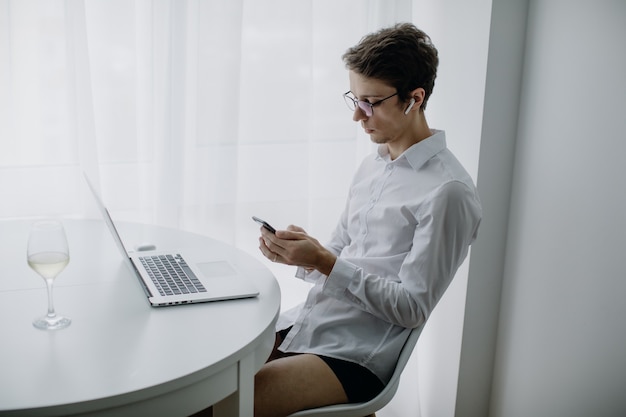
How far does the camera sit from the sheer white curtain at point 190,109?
2.26 metres

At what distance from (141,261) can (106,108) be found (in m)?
0.78

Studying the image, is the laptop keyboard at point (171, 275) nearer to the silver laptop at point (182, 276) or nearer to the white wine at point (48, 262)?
the silver laptop at point (182, 276)

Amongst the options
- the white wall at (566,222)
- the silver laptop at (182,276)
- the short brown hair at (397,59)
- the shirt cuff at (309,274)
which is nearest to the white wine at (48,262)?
the silver laptop at (182,276)

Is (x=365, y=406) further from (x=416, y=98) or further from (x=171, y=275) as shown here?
(x=416, y=98)

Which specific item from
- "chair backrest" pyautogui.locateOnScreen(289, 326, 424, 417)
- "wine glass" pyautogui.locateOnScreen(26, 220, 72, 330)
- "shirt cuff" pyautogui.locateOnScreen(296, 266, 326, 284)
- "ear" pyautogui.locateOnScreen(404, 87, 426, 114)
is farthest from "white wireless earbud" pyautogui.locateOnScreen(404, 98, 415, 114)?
"wine glass" pyautogui.locateOnScreen(26, 220, 72, 330)

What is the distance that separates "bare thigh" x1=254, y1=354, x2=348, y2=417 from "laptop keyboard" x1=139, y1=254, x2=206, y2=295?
0.27m

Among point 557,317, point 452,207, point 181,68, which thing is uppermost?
point 181,68

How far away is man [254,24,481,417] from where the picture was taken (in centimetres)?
167

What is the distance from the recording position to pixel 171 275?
170 centimetres

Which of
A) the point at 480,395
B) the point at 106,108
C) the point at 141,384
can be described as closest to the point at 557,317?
the point at 480,395

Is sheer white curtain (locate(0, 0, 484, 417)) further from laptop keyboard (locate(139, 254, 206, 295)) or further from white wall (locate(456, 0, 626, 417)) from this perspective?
laptop keyboard (locate(139, 254, 206, 295))

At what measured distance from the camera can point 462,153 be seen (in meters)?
2.40

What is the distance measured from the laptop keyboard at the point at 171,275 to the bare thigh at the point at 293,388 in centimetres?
27

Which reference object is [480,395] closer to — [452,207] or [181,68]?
[452,207]
